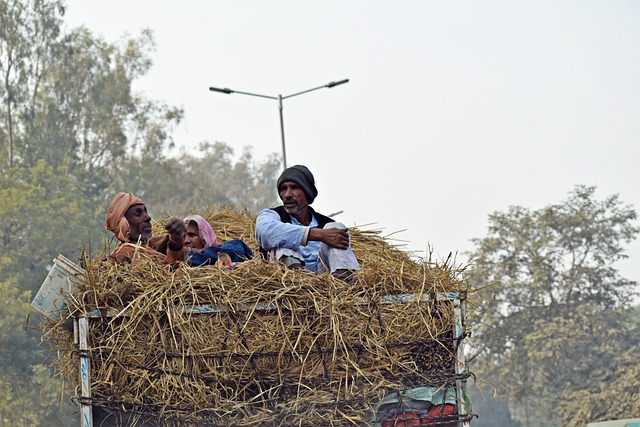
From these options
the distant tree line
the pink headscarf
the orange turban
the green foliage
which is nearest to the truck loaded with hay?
the pink headscarf

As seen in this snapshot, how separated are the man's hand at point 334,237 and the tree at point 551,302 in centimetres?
3805

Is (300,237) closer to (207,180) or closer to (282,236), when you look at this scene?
(282,236)

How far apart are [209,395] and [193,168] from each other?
6455 centimetres

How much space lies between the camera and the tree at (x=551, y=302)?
4312 centimetres

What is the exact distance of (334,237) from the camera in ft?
18.2

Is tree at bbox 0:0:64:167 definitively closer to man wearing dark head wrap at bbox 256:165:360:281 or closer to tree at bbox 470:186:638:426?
tree at bbox 470:186:638:426

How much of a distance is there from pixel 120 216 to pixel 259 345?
2236 mm

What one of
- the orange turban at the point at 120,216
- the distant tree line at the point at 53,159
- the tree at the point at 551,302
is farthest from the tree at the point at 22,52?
the orange turban at the point at 120,216

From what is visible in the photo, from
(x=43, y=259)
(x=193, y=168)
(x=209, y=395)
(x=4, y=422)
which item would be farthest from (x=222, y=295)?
(x=193, y=168)

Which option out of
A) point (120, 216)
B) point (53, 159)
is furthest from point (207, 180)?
point (120, 216)

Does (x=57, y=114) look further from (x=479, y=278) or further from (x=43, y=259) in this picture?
(x=479, y=278)

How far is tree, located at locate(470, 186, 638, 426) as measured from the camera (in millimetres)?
43125

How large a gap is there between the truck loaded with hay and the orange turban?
1549mm

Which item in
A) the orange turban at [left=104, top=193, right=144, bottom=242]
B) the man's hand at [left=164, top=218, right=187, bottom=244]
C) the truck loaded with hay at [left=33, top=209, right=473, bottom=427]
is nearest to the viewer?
the truck loaded with hay at [left=33, top=209, right=473, bottom=427]
